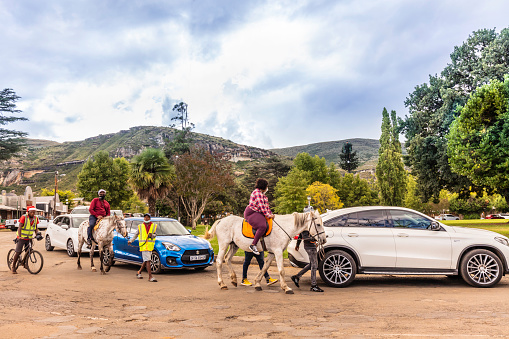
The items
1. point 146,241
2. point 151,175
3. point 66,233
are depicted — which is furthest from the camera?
point 151,175

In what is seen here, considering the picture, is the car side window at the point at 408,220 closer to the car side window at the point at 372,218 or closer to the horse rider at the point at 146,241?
the car side window at the point at 372,218

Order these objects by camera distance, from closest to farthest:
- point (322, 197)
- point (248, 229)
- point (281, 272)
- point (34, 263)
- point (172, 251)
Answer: point (281, 272), point (248, 229), point (172, 251), point (34, 263), point (322, 197)

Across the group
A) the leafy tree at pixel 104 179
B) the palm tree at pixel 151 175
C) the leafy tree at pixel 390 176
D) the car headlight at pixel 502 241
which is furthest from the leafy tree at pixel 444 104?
the leafy tree at pixel 104 179

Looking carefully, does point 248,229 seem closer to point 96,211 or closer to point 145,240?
point 145,240

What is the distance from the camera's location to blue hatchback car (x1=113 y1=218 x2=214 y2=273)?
1161cm

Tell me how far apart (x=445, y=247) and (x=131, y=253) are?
9080 mm

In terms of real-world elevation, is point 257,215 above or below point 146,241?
above

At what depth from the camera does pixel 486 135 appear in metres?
26.3

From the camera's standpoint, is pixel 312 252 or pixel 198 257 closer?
pixel 312 252

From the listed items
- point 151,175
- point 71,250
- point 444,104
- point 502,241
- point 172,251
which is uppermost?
point 444,104

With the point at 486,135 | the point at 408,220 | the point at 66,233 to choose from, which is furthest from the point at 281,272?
the point at 486,135

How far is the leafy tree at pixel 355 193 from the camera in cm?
7881

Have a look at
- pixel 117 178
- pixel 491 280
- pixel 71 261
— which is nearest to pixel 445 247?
pixel 491 280

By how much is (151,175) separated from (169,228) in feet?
85.3
